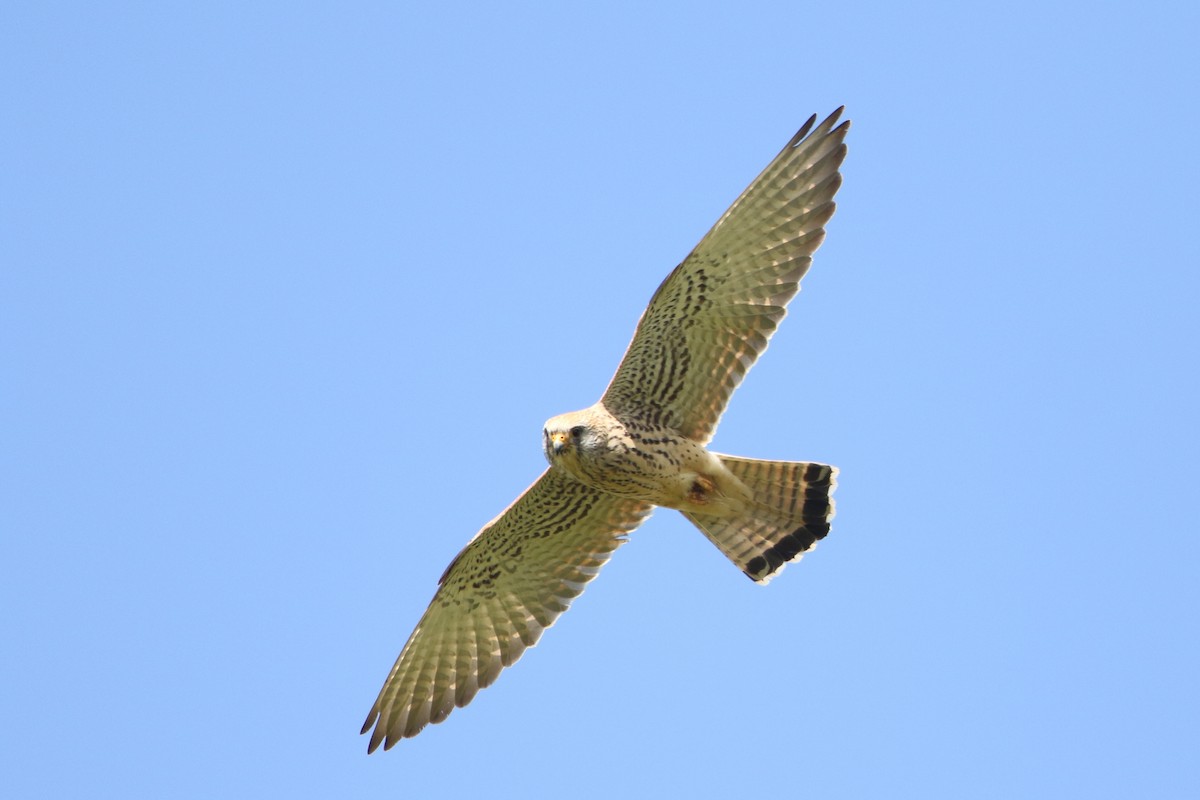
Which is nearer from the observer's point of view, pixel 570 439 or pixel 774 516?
pixel 570 439

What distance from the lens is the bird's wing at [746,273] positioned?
10.4 meters

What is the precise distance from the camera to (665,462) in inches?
413

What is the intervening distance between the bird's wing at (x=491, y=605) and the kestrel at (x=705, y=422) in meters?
0.02

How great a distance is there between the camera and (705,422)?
35.0 ft

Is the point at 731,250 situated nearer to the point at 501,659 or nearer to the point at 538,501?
the point at 538,501

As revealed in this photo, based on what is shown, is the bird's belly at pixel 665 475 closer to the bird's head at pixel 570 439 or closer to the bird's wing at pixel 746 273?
the bird's head at pixel 570 439

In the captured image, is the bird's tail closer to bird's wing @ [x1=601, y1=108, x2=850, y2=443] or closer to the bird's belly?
the bird's belly

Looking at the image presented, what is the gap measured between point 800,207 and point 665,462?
1.84 meters

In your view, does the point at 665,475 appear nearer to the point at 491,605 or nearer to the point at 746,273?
the point at 746,273

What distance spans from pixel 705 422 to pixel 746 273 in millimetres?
1010

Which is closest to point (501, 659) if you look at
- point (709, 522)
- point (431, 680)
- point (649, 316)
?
point (431, 680)

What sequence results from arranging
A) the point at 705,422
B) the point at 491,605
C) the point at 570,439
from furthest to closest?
the point at 491,605 < the point at 705,422 < the point at 570,439

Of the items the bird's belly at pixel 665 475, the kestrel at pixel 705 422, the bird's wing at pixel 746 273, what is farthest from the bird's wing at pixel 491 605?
the bird's wing at pixel 746 273

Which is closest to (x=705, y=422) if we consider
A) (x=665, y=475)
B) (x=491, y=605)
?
(x=665, y=475)
